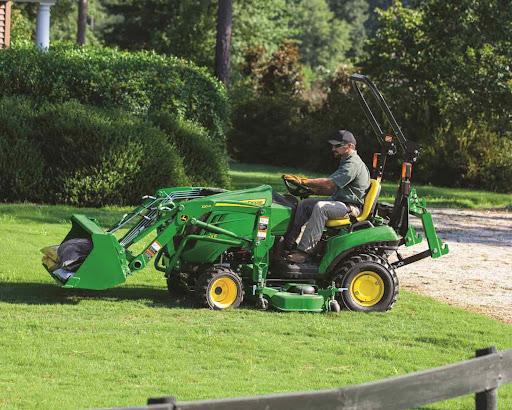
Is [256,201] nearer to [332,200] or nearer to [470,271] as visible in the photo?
[332,200]

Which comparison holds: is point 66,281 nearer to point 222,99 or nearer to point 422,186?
point 222,99

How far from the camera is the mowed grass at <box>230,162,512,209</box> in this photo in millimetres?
25844

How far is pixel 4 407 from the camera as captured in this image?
7922 mm

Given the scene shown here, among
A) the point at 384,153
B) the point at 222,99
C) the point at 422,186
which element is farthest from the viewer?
the point at 422,186

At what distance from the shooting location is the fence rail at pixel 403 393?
17.9ft

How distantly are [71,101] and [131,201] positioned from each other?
88.2 inches

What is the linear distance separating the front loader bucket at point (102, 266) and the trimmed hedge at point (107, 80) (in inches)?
458

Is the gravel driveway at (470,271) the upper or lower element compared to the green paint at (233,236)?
lower

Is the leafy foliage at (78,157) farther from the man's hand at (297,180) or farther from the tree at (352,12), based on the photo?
the tree at (352,12)

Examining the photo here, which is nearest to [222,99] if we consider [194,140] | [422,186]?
[194,140]

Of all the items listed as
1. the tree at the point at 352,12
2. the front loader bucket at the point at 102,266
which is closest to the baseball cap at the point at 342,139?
the front loader bucket at the point at 102,266

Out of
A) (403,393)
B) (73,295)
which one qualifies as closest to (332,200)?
(73,295)

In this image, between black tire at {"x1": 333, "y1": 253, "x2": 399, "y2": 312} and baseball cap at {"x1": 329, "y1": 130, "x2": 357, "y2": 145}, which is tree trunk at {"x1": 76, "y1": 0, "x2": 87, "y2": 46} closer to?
baseball cap at {"x1": 329, "y1": 130, "x2": 357, "y2": 145}

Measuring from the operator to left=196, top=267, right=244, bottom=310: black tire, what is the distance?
630mm
